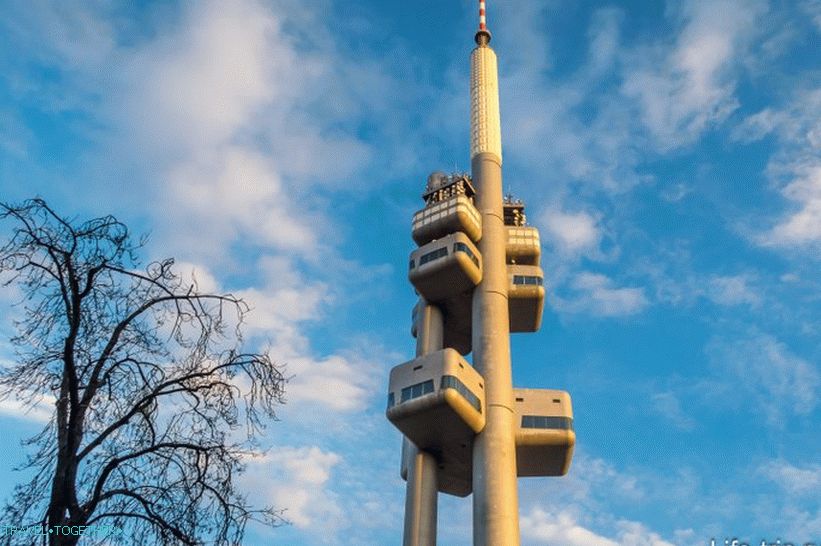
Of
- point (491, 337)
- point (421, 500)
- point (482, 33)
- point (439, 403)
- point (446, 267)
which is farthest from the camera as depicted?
point (482, 33)

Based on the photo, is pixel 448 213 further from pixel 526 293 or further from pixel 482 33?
pixel 482 33

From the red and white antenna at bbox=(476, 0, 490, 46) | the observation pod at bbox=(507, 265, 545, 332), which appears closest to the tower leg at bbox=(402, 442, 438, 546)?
the observation pod at bbox=(507, 265, 545, 332)

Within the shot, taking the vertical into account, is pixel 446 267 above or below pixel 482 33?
below

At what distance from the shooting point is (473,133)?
70938 millimetres

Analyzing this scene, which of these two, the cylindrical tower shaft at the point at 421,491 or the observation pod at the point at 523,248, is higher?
the observation pod at the point at 523,248

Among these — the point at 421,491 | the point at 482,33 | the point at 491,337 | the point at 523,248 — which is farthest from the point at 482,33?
the point at 421,491

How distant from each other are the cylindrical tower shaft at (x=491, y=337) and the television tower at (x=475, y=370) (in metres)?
0.08

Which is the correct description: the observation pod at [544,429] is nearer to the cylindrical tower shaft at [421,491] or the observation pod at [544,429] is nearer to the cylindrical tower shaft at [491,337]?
the cylindrical tower shaft at [491,337]

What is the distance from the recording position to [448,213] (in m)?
60.9

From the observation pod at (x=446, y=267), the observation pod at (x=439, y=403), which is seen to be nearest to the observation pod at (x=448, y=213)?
the observation pod at (x=446, y=267)

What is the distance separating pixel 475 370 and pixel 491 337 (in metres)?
3.34

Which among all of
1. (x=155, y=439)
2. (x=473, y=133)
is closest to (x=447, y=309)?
(x=473, y=133)

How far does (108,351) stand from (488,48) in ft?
240

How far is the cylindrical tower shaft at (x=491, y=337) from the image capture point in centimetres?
4881
